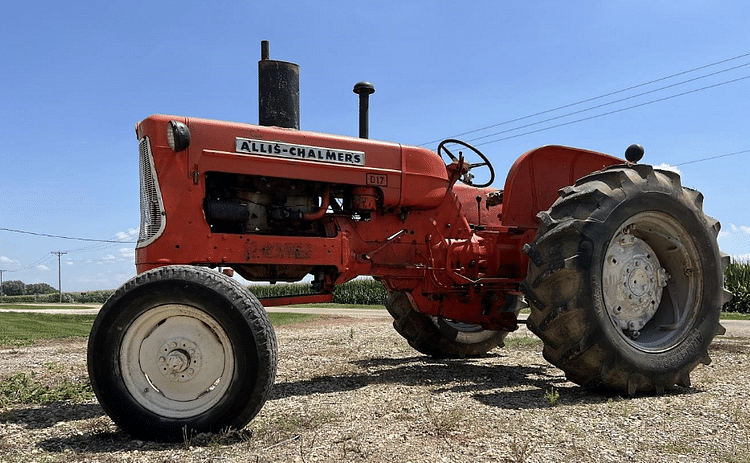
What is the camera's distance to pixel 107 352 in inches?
139

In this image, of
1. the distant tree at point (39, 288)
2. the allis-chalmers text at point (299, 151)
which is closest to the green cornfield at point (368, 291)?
the allis-chalmers text at point (299, 151)

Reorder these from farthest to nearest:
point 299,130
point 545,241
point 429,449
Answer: point 299,130 → point 545,241 → point 429,449

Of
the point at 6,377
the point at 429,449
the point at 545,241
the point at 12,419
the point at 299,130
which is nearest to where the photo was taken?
the point at 429,449

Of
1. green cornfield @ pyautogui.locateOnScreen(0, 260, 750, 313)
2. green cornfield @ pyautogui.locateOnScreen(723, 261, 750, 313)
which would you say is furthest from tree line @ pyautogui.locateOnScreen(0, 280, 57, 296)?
green cornfield @ pyautogui.locateOnScreen(723, 261, 750, 313)

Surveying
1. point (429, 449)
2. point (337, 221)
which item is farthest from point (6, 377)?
point (429, 449)

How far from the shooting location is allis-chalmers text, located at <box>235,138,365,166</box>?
15.9 feet

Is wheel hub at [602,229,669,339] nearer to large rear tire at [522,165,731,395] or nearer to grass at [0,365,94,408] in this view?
large rear tire at [522,165,731,395]

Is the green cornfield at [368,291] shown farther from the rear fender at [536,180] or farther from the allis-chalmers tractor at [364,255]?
the rear fender at [536,180]

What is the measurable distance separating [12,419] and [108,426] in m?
0.74

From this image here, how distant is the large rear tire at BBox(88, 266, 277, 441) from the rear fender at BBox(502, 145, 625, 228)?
3.18 metres

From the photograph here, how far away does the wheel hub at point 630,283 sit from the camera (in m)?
4.99

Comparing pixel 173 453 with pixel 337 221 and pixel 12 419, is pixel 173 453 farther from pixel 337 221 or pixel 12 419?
pixel 337 221

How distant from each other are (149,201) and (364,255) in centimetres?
185

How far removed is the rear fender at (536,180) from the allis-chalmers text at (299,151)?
62.6 inches
